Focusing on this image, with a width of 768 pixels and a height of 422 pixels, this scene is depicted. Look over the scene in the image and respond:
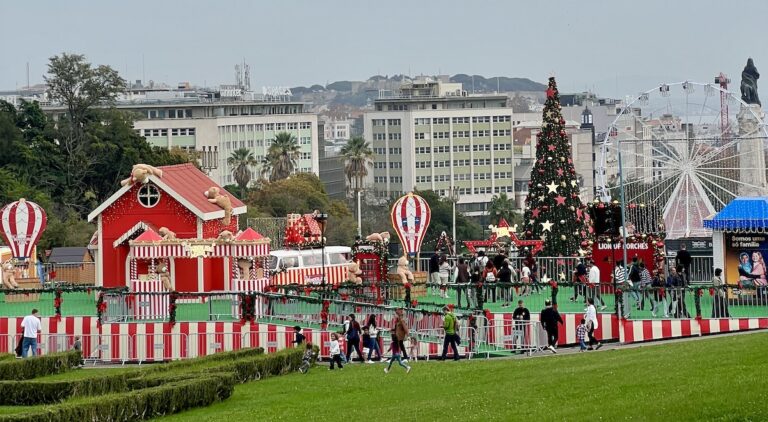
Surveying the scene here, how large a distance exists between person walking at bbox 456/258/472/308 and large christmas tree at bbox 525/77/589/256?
1285cm

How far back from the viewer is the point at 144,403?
37781 mm

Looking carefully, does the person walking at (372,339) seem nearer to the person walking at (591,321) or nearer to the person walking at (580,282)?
the person walking at (591,321)

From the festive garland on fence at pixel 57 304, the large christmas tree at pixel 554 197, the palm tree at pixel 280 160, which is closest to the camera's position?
the festive garland on fence at pixel 57 304

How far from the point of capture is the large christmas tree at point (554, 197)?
7631cm

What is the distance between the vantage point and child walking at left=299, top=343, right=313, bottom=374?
4618 cm

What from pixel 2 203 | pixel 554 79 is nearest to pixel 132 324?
pixel 554 79

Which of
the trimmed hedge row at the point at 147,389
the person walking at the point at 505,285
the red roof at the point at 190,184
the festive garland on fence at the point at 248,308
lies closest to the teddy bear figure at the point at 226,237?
the red roof at the point at 190,184

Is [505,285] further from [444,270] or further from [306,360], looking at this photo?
[306,360]

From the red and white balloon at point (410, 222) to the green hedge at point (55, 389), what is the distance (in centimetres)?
3028

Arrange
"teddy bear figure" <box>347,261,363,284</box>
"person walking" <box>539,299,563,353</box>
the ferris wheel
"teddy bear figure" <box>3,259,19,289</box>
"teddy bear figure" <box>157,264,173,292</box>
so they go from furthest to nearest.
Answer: the ferris wheel → "teddy bear figure" <box>347,261,363,284</box> → "teddy bear figure" <box>3,259,19,289</box> → "teddy bear figure" <box>157,264,173,292</box> → "person walking" <box>539,299,563,353</box>

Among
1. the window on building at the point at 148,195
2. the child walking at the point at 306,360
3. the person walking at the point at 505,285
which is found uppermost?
the window on building at the point at 148,195

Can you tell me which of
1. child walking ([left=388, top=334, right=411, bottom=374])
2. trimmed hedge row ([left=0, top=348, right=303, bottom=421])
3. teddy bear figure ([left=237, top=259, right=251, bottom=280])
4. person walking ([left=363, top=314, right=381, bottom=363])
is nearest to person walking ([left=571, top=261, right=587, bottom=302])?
person walking ([left=363, top=314, right=381, bottom=363])

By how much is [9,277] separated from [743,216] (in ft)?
81.8

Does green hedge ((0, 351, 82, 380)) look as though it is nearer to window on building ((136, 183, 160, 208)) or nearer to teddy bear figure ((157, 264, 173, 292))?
teddy bear figure ((157, 264, 173, 292))
